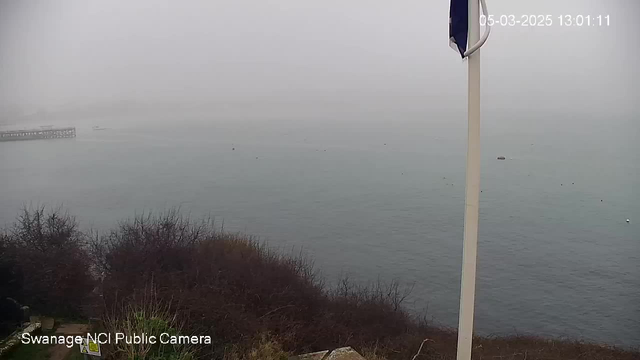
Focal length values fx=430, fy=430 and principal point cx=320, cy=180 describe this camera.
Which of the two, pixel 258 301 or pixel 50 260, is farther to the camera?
pixel 50 260

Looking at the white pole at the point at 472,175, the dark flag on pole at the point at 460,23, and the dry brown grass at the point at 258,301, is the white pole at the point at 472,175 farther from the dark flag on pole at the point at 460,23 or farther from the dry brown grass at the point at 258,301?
the dry brown grass at the point at 258,301

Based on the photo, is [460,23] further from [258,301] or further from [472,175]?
[258,301]

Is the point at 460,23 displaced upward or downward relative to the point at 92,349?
upward

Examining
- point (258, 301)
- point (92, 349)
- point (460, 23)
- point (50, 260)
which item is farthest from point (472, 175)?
point (50, 260)

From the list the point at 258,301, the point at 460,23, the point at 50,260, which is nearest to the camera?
the point at 460,23

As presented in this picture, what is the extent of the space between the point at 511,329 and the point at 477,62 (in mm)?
9179

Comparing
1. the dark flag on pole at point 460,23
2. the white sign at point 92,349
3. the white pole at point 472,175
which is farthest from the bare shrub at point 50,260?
the dark flag on pole at point 460,23

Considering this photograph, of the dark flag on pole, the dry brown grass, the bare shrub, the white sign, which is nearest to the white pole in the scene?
the dark flag on pole

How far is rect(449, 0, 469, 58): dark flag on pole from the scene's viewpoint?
2.43 meters

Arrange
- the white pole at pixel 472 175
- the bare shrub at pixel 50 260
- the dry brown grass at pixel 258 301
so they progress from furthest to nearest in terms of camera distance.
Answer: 1. the bare shrub at pixel 50 260
2. the dry brown grass at pixel 258 301
3. the white pole at pixel 472 175

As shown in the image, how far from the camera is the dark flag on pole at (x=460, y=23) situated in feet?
7.98

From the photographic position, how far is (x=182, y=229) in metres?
10.1

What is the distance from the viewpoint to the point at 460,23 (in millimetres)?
2453

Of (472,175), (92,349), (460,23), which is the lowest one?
(92,349)
